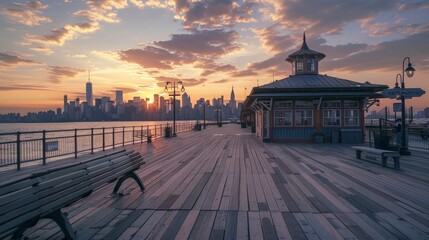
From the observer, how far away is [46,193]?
11.5 feet

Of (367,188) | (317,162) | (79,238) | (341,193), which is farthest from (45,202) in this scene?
(317,162)

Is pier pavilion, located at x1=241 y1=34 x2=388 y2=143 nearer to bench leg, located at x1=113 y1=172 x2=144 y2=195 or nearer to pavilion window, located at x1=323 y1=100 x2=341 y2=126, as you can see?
pavilion window, located at x1=323 y1=100 x2=341 y2=126

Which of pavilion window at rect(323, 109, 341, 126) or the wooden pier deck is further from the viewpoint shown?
pavilion window at rect(323, 109, 341, 126)

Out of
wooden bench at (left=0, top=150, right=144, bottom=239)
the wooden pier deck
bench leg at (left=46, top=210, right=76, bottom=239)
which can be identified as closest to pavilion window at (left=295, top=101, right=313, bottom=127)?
the wooden pier deck

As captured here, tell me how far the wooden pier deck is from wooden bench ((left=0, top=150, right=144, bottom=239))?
27.7 inches

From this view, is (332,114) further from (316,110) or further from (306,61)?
(306,61)

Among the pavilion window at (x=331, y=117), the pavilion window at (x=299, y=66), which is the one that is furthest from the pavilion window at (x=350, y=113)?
the pavilion window at (x=299, y=66)

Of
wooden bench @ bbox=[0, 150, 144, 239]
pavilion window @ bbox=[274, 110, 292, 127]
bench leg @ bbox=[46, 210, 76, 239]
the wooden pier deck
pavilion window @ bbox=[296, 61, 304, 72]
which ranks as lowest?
the wooden pier deck

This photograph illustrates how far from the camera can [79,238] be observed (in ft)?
13.8

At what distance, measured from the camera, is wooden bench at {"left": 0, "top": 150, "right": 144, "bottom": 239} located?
298cm

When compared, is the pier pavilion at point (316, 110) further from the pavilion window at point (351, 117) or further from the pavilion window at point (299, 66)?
the pavilion window at point (299, 66)

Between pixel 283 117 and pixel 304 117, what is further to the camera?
pixel 283 117

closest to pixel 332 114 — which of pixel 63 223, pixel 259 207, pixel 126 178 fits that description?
pixel 259 207

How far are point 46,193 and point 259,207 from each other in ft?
12.4
